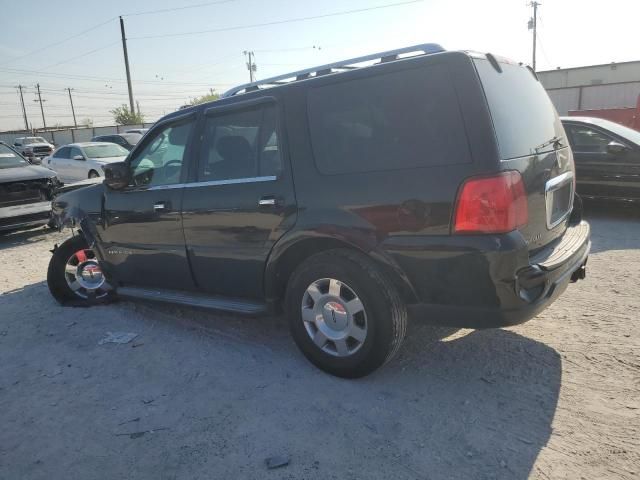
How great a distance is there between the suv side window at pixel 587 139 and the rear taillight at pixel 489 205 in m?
5.65

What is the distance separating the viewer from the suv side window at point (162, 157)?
401 cm

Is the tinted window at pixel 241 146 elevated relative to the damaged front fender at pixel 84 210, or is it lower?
elevated

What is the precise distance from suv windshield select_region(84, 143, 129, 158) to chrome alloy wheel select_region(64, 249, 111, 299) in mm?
11652

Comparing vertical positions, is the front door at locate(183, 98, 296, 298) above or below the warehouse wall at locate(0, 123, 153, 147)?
below

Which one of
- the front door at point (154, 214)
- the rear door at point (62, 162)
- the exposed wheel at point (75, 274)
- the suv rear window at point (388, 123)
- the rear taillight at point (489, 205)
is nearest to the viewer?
the rear taillight at point (489, 205)

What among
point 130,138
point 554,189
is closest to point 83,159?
point 130,138

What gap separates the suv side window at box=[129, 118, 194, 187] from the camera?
4008 millimetres

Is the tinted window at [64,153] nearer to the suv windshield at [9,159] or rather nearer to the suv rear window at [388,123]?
the suv windshield at [9,159]

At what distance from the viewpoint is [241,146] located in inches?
143

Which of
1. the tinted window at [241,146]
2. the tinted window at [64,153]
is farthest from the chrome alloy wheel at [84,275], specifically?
the tinted window at [64,153]

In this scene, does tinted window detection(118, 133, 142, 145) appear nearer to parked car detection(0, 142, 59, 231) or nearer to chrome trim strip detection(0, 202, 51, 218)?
parked car detection(0, 142, 59, 231)

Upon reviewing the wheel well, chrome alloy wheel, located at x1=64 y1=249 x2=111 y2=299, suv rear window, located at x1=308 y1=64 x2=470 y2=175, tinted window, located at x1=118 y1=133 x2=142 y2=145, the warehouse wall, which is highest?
the warehouse wall

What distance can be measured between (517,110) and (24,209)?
835 cm

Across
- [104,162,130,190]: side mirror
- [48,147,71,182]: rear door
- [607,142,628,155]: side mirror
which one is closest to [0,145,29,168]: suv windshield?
[48,147,71,182]: rear door
